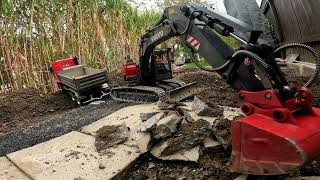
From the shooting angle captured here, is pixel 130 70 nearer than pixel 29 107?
Yes

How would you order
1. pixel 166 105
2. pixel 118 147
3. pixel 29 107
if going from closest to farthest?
1. pixel 118 147
2. pixel 166 105
3. pixel 29 107

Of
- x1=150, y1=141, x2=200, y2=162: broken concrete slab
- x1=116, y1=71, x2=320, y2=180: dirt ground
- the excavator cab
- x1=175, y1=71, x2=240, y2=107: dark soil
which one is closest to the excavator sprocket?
the excavator cab

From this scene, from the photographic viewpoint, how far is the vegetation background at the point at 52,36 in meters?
7.90

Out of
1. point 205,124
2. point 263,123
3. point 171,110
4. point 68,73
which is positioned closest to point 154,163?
point 205,124

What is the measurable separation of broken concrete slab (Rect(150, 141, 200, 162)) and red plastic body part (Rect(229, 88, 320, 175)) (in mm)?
754

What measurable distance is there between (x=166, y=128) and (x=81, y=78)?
374 cm

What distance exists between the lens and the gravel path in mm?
4492

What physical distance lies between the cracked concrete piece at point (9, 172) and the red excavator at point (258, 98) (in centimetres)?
215

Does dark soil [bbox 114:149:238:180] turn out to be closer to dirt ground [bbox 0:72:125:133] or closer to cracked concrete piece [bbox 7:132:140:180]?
cracked concrete piece [bbox 7:132:140:180]

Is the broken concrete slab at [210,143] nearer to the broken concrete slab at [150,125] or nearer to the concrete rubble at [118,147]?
the concrete rubble at [118,147]

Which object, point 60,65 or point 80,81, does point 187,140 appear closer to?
point 80,81

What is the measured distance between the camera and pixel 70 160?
3697mm

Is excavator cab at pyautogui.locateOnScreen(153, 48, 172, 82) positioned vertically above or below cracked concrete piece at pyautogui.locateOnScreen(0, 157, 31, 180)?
above

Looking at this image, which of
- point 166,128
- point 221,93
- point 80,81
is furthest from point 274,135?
point 80,81
